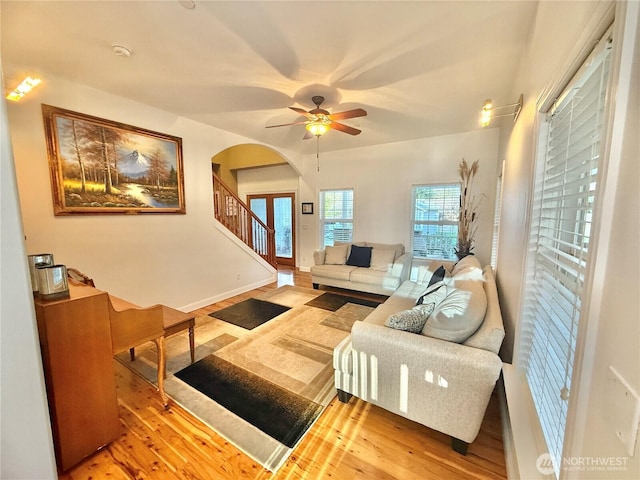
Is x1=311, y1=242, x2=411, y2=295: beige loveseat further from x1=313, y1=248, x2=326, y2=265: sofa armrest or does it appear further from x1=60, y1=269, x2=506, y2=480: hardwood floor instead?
x1=60, y1=269, x2=506, y2=480: hardwood floor

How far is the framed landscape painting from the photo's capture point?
2422 mm

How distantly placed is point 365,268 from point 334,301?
88 centimetres

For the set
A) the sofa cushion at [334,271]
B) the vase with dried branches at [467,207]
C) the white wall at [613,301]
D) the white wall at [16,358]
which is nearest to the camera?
the white wall at [613,301]

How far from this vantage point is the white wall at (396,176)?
4062mm

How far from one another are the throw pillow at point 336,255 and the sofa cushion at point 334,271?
15 cm

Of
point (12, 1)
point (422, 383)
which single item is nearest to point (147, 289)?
point (12, 1)

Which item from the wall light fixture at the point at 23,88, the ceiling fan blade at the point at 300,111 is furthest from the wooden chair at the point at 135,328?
the ceiling fan blade at the point at 300,111

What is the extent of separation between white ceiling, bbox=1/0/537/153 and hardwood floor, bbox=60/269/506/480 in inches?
108

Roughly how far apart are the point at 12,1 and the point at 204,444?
117 inches

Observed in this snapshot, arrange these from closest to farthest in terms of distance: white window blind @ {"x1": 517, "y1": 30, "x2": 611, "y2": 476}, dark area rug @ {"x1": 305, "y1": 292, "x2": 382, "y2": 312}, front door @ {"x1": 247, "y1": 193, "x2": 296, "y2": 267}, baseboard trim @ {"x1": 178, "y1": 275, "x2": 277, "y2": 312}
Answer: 1. white window blind @ {"x1": 517, "y1": 30, "x2": 611, "y2": 476}
2. baseboard trim @ {"x1": 178, "y1": 275, "x2": 277, "y2": 312}
3. dark area rug @ {"x1": 305, "y1": 292, "x2": 382, "y2": 312}
4. front door @ {"x1": 247, "y1": 193, "x2": 296, "y2": 267}

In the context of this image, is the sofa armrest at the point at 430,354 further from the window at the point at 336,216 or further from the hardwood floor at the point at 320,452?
the window at the point at 336,216

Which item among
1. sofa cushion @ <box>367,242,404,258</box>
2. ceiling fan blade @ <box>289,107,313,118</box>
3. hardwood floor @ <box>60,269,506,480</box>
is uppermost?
ceiling fan blade @ <box>289,107,313,118</box>

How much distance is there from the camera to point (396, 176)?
4750 mm

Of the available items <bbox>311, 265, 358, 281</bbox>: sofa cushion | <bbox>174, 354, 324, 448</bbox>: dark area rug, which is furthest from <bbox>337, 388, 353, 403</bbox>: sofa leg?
<bbox>311, 265, 358, 281</bbox>: sofa cushion
